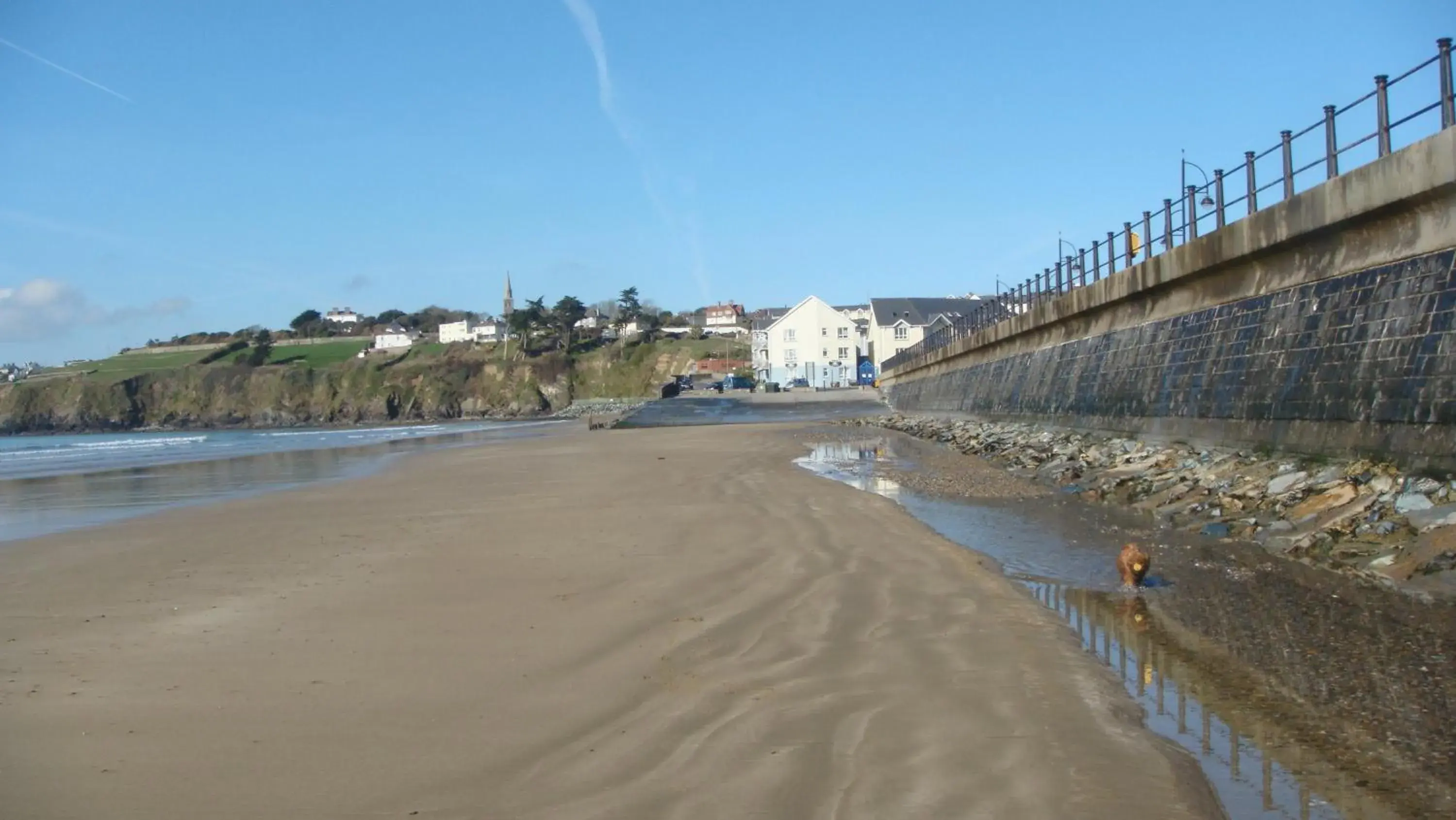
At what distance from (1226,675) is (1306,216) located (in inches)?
319

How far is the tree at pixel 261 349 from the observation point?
137000 mm

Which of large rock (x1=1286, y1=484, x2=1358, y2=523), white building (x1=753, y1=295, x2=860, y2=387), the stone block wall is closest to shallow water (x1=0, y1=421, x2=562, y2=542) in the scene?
large rock (x1=1286, y1=484, x2=1358, y2=523)

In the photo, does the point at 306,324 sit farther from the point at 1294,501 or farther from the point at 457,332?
the point at 1294,501

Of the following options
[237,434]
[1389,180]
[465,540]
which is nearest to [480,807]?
[465,540]

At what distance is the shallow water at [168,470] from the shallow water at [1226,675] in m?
13.0

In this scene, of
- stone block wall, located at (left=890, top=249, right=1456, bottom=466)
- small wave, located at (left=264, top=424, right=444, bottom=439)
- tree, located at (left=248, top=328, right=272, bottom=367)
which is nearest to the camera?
stone block wall, located at (left=890, top=249, right=1456, bottom=466)

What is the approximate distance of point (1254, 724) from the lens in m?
4.74

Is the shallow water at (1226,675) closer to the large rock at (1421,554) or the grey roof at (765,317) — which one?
the large rock at (1421,554)

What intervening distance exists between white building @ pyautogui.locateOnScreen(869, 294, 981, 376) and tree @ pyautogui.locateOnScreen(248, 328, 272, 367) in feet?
274

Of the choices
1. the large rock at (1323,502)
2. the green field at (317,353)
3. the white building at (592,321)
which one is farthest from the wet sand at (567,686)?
the green field at (317,353)

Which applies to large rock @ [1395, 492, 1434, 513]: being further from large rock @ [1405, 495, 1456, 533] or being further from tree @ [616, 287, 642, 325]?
tree @ [616, 287, 642, 325]

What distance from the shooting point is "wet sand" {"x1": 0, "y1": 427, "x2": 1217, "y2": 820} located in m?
3.96

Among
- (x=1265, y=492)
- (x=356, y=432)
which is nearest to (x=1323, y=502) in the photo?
(x=1265, y=492)

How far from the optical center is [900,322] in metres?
89.7
